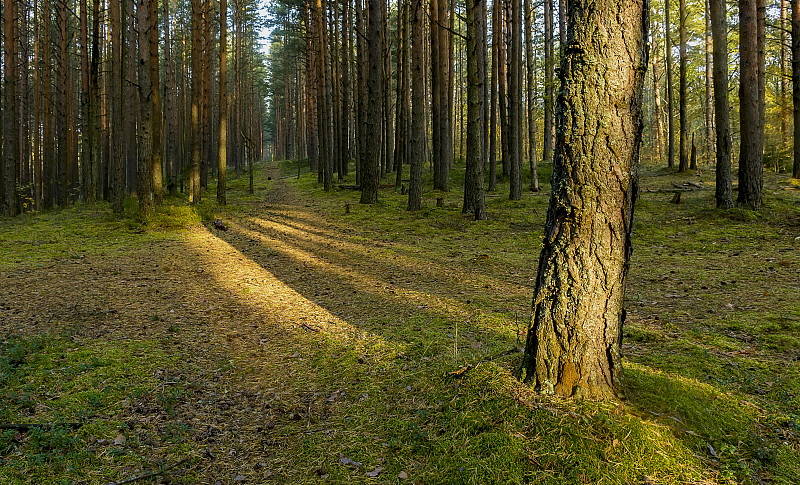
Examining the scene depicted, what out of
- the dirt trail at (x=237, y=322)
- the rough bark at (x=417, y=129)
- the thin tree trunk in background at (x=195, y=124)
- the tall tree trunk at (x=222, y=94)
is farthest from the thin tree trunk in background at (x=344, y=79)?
the dirt trail at (x=237, y=322)

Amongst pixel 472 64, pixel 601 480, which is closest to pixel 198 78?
pixel 472 64

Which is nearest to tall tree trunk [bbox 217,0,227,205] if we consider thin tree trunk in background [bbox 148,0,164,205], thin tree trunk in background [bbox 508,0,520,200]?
thin tree trunk in background [bbox 148,0,164,205]

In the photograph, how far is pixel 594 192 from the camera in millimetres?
2604

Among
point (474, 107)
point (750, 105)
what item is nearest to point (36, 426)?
point (474, 107)

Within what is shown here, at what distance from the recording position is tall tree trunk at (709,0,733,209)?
11.1 metres

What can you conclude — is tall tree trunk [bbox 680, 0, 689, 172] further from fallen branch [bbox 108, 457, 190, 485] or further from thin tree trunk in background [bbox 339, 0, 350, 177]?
fallen branch [bbox 108, 457, 190, 485]

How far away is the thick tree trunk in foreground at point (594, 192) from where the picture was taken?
8.53ft

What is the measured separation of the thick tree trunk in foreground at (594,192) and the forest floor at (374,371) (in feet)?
1.22

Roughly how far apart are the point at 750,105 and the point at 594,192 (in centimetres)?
1139

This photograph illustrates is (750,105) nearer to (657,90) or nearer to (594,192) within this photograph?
(594,192)

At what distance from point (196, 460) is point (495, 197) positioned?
51.2 feet

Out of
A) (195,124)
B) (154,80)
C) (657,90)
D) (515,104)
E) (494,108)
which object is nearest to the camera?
(154,80)

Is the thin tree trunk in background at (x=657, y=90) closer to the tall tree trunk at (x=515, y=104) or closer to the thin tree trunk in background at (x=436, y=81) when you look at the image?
the tall tree trunk at (x=515, y=104)

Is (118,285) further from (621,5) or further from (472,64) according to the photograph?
(472,64)
